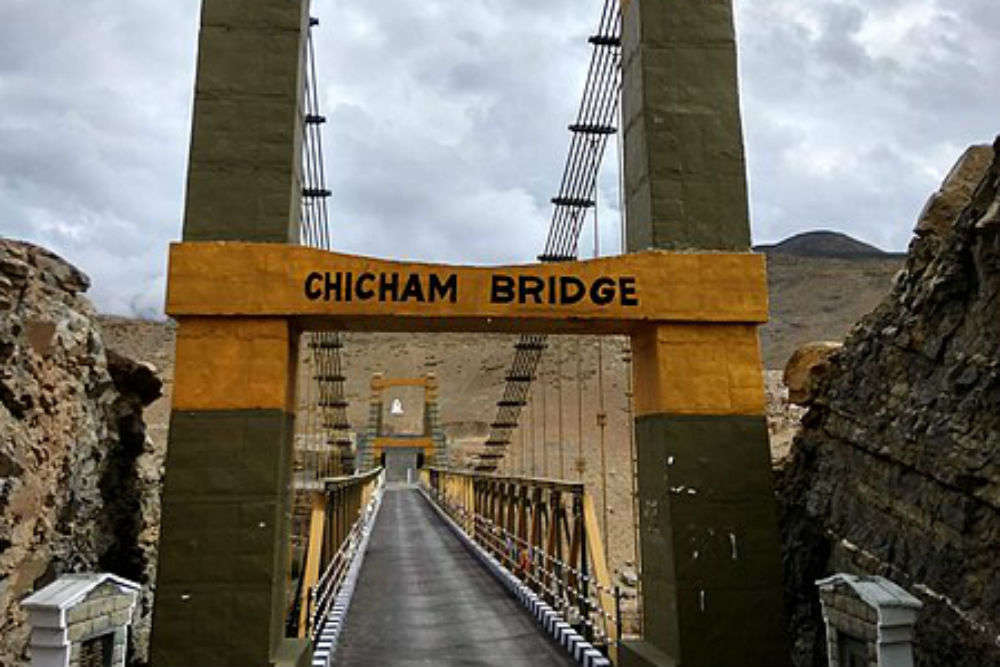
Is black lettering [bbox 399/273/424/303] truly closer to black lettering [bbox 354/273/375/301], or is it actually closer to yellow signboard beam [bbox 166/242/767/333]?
yellow signboard beam [bbox 166/242/767/333]

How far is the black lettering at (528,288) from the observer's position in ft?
27.0

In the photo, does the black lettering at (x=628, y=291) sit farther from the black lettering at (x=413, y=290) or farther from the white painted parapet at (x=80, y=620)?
the white painted parapet at (x=80, y=620)

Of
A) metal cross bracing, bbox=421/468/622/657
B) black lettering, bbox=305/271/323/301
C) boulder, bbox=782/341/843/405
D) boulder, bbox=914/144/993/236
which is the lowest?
metal cross bracing, bbox=421/468/622/657

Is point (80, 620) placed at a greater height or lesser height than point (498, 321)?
lesser

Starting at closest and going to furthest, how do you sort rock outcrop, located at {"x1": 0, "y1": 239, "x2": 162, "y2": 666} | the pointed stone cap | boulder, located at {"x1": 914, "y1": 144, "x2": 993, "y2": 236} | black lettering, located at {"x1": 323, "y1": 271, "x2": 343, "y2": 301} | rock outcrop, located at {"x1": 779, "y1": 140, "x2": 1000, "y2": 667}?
the pointed stone cap, rock outcrop, located at {"x1": 779, "y1": 140, "x2": 1000, "y2": 667}, boulder, located at {"x1": 914, "y1": 144, "x2": 993, "y2": 236}, black lettering, located at {"x1": 323, "y1": 271, "x2": 343, "y2": 301}, rock outcrop, located at {"x1": 0, "y1": 239, "x2": 162, "y2": 666}

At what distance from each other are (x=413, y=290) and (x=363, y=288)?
1.59 feet

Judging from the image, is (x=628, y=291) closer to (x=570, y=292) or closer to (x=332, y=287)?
(x=570, y=292)

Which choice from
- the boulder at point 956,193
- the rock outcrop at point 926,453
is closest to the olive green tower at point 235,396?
the rock outcrop at point 926,453

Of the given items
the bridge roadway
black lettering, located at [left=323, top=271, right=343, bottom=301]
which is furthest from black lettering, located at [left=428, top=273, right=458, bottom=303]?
the bridge roadway

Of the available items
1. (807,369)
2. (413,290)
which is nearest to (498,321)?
(413,290)

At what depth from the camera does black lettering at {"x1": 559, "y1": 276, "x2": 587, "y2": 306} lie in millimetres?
8234

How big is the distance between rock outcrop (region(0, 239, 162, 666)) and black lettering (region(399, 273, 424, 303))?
425 cm

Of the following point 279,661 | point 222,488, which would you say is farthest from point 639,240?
point 279,661

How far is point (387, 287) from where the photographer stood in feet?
26.7
